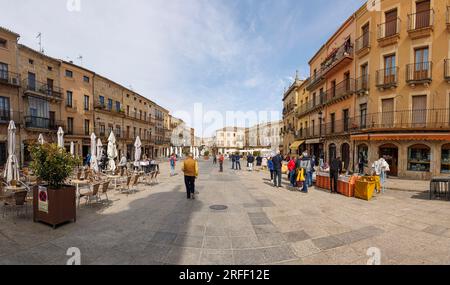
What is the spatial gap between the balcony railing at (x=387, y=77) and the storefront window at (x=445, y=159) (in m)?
5.09

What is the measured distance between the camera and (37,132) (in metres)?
21.8

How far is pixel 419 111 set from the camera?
1425 centimetres

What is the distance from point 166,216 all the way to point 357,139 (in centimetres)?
1583

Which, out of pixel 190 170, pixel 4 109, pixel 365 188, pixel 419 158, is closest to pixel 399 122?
pixel 419 158

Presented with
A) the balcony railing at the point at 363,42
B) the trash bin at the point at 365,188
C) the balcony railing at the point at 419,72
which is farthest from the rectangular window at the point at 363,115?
the trash bin at the point at 365,188

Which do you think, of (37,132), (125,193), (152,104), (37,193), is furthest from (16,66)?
(152,104)

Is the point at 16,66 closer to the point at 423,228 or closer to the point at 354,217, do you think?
the point at 354,217

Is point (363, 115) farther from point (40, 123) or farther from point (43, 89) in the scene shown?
point (43, 89)

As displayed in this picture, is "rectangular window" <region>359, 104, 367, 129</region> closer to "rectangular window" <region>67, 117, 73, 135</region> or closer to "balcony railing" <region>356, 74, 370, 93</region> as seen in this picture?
"balcony railing" <region>356, 74, 370, 93</region>

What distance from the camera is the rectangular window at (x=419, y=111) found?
46.0ft


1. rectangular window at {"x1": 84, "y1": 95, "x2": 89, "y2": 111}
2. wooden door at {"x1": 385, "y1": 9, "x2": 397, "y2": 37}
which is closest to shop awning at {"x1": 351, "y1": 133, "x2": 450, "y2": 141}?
wooden door at {"x1": 385, "y1": 9, "x2": 397, "y2": 37}

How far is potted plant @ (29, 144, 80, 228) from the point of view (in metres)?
5.05

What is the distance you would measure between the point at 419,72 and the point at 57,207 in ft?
67.2

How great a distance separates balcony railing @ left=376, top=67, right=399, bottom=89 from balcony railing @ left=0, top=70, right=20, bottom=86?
31423mm
